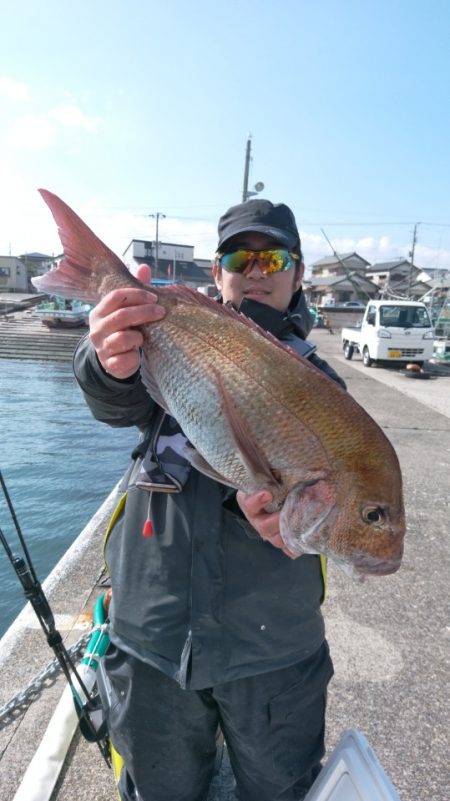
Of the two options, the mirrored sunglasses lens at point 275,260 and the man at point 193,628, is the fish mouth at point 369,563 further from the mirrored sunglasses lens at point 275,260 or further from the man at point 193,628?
the mirrored sunglasses lens at point 275,260

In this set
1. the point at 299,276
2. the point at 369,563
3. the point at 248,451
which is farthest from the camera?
the point at 299,276

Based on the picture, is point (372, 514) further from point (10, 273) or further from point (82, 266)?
point (10, 273)

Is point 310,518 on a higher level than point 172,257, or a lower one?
lower

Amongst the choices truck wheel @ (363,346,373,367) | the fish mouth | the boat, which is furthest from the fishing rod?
the boat

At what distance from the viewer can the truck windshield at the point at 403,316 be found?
17641 millimetres

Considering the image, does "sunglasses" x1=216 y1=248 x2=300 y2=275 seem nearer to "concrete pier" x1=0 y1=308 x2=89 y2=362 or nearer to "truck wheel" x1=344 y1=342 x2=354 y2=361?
"truck wheel" x1=344 y1=342 x2=354 y2=361

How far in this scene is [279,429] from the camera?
1528 millimetres

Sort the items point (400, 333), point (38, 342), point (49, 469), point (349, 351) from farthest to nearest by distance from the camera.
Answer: point (38, 342)
point (349, 351)
point (400, 333)
point (49, 469)

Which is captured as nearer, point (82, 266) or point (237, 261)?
point (82, 266)

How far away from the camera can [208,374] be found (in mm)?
1608

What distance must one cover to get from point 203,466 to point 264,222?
44.9 inches

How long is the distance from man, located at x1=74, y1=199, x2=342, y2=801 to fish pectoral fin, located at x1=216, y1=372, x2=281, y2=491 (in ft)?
0.80

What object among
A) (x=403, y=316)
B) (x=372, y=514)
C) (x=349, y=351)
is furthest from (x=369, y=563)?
(x=349, y=351)

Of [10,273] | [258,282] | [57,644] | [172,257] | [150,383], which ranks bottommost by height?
[57,644]
